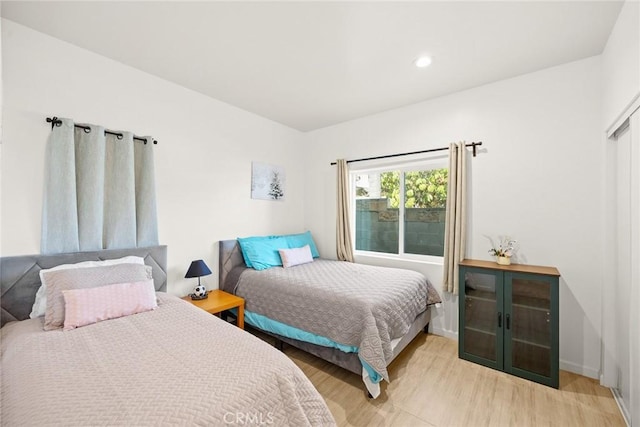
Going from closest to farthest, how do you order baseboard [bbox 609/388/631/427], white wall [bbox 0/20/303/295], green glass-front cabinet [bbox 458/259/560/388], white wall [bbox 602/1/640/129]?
white wall [bbox 602/1/640/129] → baseboard [bbox 609/388/631/427] → white wall [bbox 0/20/303/295] → green glass-front cabinet [bbox 458/259/560/388]

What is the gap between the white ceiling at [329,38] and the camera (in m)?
1.67

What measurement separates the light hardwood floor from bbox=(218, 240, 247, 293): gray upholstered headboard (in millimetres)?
1146

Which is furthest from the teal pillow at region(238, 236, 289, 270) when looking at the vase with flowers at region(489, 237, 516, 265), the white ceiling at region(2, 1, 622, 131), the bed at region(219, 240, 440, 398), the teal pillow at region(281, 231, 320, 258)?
the vase with flowers at region(489, 237, 516, 265)

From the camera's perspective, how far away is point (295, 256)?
3197 mm

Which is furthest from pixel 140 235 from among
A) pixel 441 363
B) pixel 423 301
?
pixel 441 363

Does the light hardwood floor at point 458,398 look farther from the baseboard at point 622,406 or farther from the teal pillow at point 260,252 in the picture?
the teal pillow at point 260,252

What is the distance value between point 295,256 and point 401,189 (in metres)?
1.59

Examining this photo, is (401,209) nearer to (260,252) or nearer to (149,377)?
(260,252)

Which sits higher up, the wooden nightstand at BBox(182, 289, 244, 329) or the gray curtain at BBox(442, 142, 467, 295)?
the gray curtain at BBox(442, 142, 467, 295)

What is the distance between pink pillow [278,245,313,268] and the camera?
3.08 metres

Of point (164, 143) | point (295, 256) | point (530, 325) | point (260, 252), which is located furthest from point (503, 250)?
point (164, 143)

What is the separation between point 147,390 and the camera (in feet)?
3.28

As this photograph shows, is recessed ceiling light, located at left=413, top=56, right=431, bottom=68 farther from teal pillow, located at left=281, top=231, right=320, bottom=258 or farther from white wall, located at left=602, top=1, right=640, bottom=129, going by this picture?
teal pillow, located at left=281, top=231, right=320, bottom=258

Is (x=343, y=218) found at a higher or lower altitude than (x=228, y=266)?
higher
